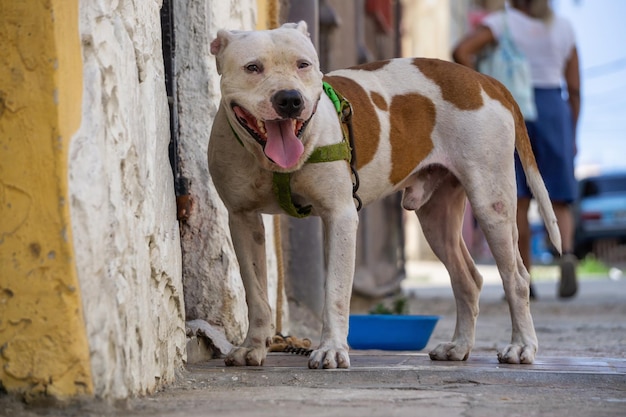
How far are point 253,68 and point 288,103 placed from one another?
0.23 metres

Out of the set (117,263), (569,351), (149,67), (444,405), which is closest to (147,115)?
(149,67)

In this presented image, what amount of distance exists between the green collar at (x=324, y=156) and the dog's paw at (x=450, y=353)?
2.91 ft

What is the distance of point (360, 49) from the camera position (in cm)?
998

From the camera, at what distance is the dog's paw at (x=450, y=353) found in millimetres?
4770

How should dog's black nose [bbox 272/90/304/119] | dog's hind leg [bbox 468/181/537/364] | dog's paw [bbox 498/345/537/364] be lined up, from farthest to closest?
dog's hind leg [bbox 468/181/537/364] → dog's paw [bbox 498/345/537/364] → dog's black nose [bbox 272/90/304/119]

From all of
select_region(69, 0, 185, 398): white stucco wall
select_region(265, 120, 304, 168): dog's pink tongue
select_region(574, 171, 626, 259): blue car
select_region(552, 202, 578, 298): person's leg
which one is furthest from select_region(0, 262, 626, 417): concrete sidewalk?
select_region(574, 171, 626, 259): blue car

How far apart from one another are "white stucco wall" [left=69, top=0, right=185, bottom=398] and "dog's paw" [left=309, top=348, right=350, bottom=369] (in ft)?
1.70

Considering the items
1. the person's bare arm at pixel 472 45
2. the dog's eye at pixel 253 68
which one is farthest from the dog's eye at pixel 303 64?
the person's bare arm at pixel 472 45

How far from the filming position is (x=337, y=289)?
13.7ft

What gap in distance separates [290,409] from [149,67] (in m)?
1.29

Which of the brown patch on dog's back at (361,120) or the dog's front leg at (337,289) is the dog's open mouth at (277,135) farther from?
the brown patch on dog's back at (361,120)

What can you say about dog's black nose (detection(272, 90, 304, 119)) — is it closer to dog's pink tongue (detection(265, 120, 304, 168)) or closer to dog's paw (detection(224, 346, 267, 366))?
dog's pink tongue (detection(265, 120, 304, 168))

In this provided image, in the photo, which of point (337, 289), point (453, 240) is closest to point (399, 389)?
point (337, 289)

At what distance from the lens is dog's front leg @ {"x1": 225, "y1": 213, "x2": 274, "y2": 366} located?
4379 mm
